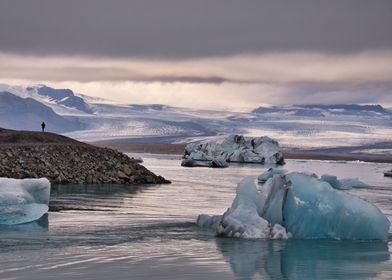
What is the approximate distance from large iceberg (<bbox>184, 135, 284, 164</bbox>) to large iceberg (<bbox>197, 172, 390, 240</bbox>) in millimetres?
80090

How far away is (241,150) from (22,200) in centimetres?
8413

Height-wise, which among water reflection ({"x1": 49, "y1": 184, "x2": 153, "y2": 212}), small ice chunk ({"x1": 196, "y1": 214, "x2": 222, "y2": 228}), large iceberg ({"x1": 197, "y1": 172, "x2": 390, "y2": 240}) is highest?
large iceberg ({"x1": 197, "y1": 172, "x2": 390, "y2": 240})

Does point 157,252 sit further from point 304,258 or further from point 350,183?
point 350,183

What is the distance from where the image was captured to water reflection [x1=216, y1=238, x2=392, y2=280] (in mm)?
15703

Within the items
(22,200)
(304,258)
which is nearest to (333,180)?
(22,200)

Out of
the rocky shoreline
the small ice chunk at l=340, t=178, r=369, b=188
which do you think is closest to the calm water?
the rocky shoreline

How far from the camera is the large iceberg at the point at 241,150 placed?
342 feet

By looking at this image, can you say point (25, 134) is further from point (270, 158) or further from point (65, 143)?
point (270, 158)

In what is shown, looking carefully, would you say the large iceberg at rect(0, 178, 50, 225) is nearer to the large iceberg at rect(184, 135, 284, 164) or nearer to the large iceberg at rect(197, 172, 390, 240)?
the large iceberg at rect(197, 172, 390, 240)

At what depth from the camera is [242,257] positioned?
1736 cm

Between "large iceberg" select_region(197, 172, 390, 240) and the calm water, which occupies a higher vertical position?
"large iceberg" select_region(197, 172, 390, 240)

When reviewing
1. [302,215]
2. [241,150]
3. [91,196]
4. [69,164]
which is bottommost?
[91,196]

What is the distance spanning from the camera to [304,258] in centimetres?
1773

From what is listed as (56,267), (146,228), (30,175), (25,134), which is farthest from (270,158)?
(56,267)
